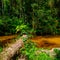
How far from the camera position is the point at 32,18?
674 inches

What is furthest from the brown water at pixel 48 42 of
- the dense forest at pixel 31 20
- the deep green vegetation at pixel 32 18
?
the deep green vegetation at pixel 32 18

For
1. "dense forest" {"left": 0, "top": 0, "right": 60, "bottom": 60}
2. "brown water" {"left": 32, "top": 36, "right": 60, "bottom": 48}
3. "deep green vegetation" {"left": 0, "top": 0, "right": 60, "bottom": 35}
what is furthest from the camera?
"deep green vegetation" {"left": 0, "top": 0, "right": 60, "bottom": 35}

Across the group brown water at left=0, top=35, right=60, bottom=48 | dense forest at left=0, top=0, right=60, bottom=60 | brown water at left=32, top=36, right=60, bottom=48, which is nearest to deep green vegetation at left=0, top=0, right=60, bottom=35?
dense forest at left=0, top=0, right=60, bottom=60

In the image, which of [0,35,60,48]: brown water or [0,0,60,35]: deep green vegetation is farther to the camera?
[0,0,60,35]: deep green vegetation

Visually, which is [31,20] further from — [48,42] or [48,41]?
[48,42]

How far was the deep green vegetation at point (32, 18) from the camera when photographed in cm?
1653

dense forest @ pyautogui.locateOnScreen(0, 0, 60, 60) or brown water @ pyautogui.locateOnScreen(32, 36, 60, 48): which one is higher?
dense forest @ pyautogui.locateOnScreen(0, 0, 60, 60)

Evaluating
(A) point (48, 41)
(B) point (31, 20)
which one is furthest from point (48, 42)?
(B) point (31, 20)

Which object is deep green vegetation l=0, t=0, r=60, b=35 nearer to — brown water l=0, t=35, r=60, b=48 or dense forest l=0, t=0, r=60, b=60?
dense forest l=0, t=0, r=60, b=60

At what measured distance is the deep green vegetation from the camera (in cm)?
1653

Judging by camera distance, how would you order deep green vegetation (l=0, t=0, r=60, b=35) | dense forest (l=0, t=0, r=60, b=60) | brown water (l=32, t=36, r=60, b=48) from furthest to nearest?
deep green vegetation (l=0, t=0, r=60, b=35) → dense forest (l=0, t=0, r=60, b=60) → brown water (l=32, t=36, r=60, b=48)

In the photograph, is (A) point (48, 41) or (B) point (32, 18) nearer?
(A) point (48, 41)

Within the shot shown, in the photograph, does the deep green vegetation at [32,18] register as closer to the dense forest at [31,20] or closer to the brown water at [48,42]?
the dense forest at [31,20]

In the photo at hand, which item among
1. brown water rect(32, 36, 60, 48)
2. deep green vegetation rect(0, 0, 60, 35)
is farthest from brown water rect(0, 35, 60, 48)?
deep green vegetation rect(0, 0, 60, 35)
